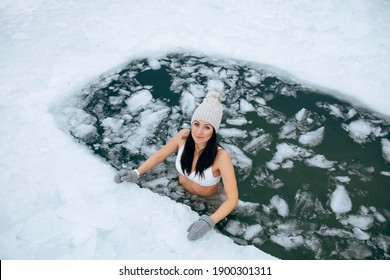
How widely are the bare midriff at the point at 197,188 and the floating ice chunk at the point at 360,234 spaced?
1.15 meters

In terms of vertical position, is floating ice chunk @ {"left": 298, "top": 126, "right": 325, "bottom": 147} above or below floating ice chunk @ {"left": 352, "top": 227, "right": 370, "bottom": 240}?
above

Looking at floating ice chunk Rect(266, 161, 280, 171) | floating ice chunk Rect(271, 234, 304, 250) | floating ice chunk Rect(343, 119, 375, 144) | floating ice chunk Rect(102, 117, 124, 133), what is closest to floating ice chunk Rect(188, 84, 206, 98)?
floating ice chunk Rect(102, 117, 124, 133)

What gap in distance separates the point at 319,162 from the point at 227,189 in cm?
125

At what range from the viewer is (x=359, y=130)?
3.43 meters

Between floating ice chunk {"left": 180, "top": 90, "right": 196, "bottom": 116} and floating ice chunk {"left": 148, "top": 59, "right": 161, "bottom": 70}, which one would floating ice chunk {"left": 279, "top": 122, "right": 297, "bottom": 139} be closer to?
floating ice chunk {"left": 180, "top": 90, "right": 196, "bottom": 116}

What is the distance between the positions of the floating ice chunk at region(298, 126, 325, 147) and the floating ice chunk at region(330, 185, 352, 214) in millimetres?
585

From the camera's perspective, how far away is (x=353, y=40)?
480 centimetres

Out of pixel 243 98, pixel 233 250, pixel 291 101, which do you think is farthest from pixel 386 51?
pixel 233 250

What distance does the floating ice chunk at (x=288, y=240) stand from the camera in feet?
8.20

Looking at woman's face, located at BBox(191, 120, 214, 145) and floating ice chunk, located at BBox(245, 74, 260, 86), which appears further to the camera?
floating ice chunk, located at BBox(245, 74, 260, 86)

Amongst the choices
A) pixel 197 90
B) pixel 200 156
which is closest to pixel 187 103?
pixel 197 90

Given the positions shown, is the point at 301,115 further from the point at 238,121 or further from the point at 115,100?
the point at 115,100

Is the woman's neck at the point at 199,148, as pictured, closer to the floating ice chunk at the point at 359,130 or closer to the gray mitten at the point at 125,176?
the gray mitten at the point at 125,176

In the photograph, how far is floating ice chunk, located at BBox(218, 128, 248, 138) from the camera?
133 inches
